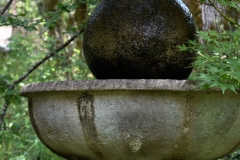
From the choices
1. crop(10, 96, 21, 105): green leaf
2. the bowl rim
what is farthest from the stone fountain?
crop(10, 96, 21, 105): green leaf

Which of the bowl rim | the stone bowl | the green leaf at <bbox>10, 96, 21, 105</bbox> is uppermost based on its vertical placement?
the bowl rim

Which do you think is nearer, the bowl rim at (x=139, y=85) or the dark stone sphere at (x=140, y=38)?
the bowl rim at (x=139, y=85)

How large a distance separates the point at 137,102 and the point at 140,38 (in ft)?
1.56

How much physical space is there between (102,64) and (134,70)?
0.20m

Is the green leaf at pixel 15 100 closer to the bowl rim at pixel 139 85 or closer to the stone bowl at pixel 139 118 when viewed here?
the stone bowl at pixel 139 118

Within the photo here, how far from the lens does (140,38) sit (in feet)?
7.03

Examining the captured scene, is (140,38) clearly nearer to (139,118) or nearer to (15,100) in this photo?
(139,118)

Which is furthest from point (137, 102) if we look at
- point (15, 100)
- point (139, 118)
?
point (15, 100)

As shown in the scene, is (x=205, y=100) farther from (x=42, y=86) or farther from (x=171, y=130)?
(x=42, y=86)

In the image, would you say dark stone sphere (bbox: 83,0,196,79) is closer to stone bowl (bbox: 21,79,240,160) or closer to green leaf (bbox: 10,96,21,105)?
stone bowl (bbox: 21,79,240,160)

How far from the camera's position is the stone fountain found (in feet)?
5.91

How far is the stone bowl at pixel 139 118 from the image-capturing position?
5.89 feet

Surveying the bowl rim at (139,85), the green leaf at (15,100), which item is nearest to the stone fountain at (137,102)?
the bowl rim at (139,85)

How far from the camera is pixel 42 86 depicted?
1950 mm
